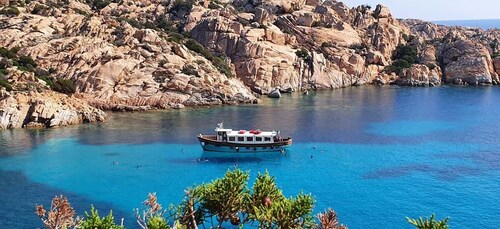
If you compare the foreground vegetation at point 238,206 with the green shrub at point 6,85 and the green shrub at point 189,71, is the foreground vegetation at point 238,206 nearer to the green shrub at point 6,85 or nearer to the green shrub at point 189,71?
the green shrub at point 6,85

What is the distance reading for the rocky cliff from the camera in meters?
87.3

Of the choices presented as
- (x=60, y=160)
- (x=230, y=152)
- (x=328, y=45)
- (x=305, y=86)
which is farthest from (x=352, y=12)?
(x=60, y=160)

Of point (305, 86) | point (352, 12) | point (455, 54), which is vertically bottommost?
point (305, 86)

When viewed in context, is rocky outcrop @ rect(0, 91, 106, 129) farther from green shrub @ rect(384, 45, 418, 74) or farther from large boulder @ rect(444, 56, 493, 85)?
large boulder @ rect(444, 56, 493, 85)

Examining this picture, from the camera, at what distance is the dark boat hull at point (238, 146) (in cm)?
6075

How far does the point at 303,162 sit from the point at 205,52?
173 ft

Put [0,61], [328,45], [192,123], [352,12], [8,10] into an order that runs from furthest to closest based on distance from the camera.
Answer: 1. [352,12]
2. [328,45]
3. [8,10]
4. [0,61]
5. [192,123]

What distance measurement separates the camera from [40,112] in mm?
71812

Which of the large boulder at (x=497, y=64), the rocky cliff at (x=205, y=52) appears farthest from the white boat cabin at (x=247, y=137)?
the large boulder at (x=497, y=64)

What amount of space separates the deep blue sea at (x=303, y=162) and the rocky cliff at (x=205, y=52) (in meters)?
6.81

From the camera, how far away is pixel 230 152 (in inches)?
2422

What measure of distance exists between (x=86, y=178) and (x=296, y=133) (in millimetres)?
28883

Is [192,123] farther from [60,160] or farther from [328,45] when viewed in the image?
[328,45]

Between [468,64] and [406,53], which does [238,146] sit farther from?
[468,64]
